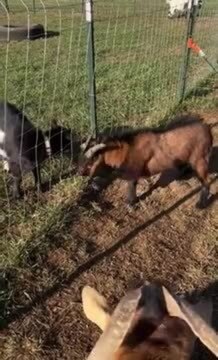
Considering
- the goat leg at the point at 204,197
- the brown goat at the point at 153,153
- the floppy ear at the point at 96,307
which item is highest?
the floppy ear at the point at 96,307

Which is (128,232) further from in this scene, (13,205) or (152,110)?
(152,110)

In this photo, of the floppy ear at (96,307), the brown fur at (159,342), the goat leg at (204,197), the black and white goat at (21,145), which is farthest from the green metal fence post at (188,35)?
the brown fur at (159,342)

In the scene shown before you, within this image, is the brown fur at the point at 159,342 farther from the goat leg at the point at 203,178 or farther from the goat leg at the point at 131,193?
the goat leg at the point at 203,178

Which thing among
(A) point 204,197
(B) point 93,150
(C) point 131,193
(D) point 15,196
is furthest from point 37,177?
(A) point 204,197

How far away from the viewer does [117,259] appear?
4016mm

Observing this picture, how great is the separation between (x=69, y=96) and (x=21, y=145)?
102 inches

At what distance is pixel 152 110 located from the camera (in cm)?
702

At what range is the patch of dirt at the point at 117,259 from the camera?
3285 mm

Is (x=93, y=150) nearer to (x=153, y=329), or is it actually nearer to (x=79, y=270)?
(x=79, y=270)

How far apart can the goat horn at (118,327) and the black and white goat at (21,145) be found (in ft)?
9.98

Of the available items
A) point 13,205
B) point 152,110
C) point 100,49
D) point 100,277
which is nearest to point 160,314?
point 100,277

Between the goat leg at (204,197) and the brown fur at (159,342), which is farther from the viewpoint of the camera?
the goat leg at (204,197)

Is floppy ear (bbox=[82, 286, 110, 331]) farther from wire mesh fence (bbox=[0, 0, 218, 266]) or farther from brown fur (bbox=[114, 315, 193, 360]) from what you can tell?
wire mesh fence (bbox=[0, 0, 218, 266])

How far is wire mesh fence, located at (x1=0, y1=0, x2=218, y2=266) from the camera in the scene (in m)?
4.57
